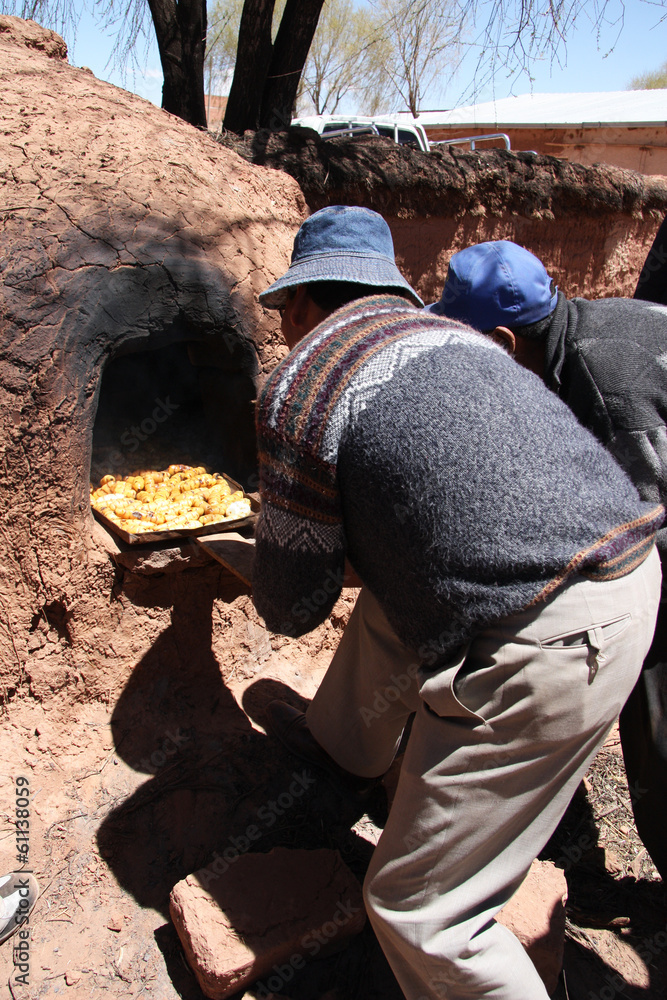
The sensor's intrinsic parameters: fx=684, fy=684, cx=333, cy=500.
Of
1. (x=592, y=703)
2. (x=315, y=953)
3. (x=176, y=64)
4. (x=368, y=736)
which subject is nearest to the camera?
(x=592, y=703)

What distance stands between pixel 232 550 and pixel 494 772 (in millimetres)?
1169

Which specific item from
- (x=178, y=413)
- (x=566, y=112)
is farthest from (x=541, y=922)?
(x=566, y=112)

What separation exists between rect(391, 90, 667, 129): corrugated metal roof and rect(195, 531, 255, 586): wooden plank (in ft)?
37.2

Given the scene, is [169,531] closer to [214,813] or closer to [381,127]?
[214,813]

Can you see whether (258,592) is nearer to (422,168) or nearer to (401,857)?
(401,857)


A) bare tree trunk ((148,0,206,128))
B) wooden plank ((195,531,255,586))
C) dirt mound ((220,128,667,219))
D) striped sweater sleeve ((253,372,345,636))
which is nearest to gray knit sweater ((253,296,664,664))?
striped sweater sleeve ((253,372,345,636))

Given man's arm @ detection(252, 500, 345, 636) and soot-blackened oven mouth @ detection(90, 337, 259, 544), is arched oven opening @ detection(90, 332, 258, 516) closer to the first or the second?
soot-blackened oven mouth @ detection(90, 337, 259, 544)

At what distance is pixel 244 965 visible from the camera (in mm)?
1829

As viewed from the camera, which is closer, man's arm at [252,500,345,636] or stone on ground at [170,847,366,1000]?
man's arm at [252,500,345,636]

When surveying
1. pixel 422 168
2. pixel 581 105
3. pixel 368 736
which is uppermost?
pixel 581 105

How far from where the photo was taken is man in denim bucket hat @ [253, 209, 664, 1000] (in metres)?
1.27

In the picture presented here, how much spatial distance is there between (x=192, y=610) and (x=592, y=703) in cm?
175

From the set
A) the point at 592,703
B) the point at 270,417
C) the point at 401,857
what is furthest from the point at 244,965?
the point at 270,417

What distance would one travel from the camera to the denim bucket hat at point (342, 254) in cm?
162
